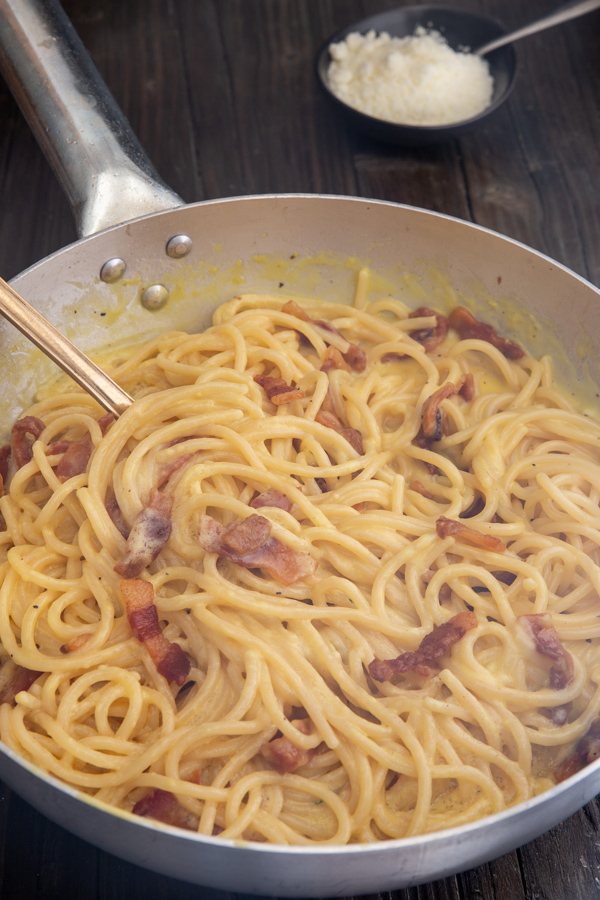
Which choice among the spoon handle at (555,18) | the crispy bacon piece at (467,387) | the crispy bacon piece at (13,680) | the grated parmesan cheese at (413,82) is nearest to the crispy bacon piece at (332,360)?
the crispy bacon piece at (467,387)

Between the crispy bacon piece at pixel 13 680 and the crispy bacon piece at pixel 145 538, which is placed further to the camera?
the crispy bacon piece at pixel 145 538

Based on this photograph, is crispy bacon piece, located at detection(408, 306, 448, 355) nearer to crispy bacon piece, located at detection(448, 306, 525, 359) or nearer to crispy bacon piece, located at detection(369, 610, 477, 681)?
crispy bacon piece, located at detection(448, 306, 525, 359)

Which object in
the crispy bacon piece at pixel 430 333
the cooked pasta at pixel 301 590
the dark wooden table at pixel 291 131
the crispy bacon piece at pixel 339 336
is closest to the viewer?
the cooked pasta at pixel 301 590

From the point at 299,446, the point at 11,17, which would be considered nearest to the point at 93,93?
the point at 11,17

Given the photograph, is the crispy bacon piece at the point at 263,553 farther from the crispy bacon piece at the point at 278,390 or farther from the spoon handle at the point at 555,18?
the spoon handle at the point at 555,18

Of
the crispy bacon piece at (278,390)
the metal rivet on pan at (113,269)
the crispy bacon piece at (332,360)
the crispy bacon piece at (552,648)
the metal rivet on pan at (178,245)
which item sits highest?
the metal rivet on pan at (113,269)

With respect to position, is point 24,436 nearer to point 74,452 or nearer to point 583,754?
point 74,452

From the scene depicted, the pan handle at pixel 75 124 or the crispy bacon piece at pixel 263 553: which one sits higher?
the pan handle at pixel 75 124

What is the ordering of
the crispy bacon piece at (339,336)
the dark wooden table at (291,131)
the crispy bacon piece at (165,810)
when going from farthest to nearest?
the dark wooden table at (291,131) → the crispy bacon piece at (339,336) → the crispy bacon piece at (165,810)

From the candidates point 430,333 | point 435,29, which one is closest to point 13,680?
point 430,333
